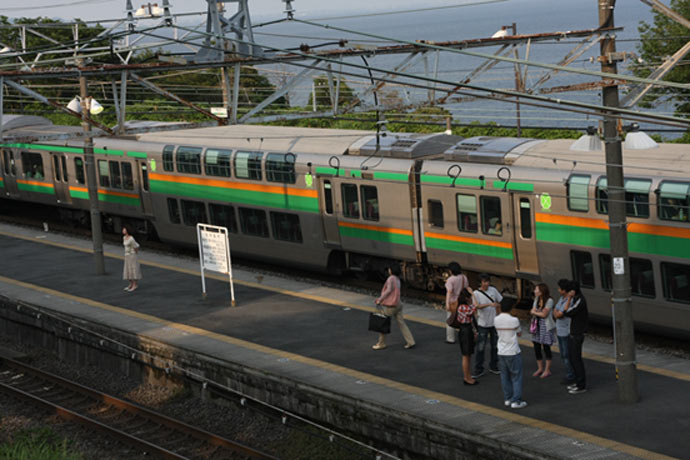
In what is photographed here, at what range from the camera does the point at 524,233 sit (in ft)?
65.2

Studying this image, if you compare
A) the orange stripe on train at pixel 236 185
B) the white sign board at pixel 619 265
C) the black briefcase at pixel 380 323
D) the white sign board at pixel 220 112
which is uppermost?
the white sign board at pixel 220 112

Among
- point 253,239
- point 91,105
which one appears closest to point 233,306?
point 253,239

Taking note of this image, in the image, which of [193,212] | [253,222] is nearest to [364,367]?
[253,222]

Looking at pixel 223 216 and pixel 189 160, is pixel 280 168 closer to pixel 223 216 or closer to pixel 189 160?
pixel 223 216

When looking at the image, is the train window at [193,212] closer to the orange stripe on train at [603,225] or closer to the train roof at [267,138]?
the train roof at [267,138]

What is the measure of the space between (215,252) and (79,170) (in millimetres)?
12102

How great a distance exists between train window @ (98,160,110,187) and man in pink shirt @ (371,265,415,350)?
16.1 meters

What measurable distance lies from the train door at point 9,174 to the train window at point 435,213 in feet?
65.7

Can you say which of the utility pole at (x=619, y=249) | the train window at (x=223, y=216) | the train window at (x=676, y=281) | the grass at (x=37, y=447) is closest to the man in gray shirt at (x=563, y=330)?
the utility pole at (x=619, y=249)

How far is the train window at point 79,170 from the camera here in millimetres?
32906

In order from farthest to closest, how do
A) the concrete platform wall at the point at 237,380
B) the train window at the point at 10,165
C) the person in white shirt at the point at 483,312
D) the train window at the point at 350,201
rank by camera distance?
the train window at the point at 10,165 < the train window at the point at 350,201 < the person in white shirt at the point at 483,312 < the concrete platform wall at the point at 237,380

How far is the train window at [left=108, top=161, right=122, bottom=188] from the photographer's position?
31203 millimetres

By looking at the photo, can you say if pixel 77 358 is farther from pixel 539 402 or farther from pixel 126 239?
pixel 539 402

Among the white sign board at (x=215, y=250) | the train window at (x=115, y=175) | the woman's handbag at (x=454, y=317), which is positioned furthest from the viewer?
the train window at (x=115, y=175)
